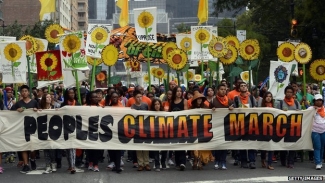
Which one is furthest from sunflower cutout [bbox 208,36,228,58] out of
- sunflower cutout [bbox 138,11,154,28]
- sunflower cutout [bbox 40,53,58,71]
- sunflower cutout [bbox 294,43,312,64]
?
sunflower cutout [bbox 40,53,58,71]

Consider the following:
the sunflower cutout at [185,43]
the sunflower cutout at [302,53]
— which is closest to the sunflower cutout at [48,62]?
the sunflower cutout at [185,43]

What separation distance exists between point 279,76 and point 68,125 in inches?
231

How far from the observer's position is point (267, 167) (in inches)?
532

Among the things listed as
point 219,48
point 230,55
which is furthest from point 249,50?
point 219,48

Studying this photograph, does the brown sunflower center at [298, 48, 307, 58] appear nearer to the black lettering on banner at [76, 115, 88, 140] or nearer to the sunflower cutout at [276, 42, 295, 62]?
the sunflower cutout at [276, 42, 295, 62]

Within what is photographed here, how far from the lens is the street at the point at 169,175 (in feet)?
39.8

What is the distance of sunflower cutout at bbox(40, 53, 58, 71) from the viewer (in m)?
15.6

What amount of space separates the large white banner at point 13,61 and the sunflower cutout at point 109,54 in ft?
6.67

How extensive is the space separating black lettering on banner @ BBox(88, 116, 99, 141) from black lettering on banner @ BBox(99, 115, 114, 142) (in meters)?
0.10

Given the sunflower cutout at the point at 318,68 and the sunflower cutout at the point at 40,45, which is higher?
the sunflower cutout at the point at 40,45

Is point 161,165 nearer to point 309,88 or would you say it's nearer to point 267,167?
point 267,167

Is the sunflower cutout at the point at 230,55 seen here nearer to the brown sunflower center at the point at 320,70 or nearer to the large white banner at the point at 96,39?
the brown sunflower center at the point at 320,70

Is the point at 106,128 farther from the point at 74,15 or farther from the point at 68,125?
the point at 74,15

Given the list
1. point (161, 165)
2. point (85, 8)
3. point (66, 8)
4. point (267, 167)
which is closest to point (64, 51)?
point (161, 165)
